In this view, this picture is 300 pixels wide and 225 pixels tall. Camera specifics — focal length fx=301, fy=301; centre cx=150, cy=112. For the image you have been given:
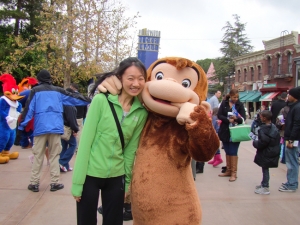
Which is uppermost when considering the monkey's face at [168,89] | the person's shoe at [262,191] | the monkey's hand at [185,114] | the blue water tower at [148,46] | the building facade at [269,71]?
the building facade at [269,71]

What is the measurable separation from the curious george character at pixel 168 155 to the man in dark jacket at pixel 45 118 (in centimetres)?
253

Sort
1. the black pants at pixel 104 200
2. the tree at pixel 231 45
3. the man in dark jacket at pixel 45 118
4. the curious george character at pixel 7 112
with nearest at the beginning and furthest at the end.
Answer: the black pants at pixel 104 200 < the man in dark jacket at pixel 45 118 < the curious george character at pixel 7 112 < the tree at pixel 231 45

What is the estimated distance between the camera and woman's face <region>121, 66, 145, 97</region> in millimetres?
2363

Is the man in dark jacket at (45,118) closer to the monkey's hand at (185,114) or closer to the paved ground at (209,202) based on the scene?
the paved ground at (209,202)

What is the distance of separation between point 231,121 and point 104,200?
12.7 feet

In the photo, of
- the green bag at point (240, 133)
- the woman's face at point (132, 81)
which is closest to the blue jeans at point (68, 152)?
the green bag at point (240, 133)

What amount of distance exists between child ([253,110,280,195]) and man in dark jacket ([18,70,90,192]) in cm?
297

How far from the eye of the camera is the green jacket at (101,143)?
232cm

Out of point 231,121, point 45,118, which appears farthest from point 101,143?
point 231,121

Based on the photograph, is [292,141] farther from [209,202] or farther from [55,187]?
[55,187]

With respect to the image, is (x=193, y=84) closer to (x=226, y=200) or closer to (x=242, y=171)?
(x=226, y=200)

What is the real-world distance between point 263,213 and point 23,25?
18.9 m

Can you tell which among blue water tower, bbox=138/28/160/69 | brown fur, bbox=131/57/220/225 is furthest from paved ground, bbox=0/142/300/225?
blue water tower, bbox=138/28/160/69

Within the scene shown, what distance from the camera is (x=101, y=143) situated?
235 centimetres
